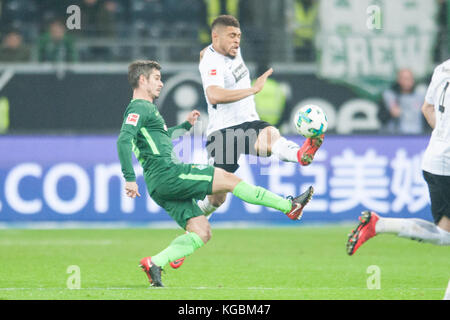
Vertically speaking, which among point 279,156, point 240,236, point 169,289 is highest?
point 279,156

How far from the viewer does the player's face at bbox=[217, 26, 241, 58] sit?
27.5 ft

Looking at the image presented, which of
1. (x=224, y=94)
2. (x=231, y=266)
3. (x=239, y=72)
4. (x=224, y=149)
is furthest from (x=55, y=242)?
(x=224, y=94)

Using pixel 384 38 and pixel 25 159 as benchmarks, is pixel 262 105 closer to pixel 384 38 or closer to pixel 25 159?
pixel 384 38

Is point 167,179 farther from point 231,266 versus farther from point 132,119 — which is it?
point 231,266

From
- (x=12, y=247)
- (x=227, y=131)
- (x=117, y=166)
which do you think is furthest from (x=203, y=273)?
(x=117, y=166)

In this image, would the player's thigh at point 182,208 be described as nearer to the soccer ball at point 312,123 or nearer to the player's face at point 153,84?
the player's face at point 153,84

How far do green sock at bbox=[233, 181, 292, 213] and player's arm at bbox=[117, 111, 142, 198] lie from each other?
0.82 meters

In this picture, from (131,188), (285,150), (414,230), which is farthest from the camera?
(285,150)

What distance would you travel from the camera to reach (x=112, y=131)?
13.7 m

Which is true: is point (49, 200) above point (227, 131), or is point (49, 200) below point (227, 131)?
below

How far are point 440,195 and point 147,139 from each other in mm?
2298

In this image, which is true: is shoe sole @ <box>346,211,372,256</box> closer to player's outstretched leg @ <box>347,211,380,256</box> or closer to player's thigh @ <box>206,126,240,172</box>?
player's outstretched leg @ <box>347,211,380,256</box>

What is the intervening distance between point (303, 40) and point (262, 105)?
1.87 metres

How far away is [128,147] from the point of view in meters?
6.99
